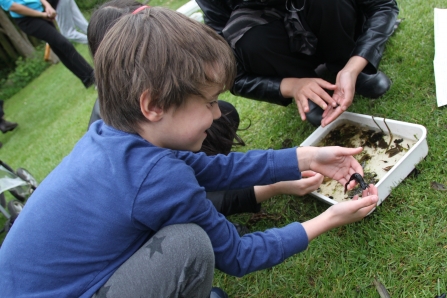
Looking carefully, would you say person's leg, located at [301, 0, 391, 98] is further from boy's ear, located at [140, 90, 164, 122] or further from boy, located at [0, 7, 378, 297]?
boy's ear, located at [140, 90, 164, 122]

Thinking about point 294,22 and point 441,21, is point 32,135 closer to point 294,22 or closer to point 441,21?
point 294,22

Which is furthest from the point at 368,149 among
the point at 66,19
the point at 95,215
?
the point at 66,19

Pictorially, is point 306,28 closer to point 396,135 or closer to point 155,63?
point 396,135

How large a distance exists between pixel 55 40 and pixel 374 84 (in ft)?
12.6

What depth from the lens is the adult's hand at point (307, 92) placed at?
5.08 feet

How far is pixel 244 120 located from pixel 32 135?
3977 mm

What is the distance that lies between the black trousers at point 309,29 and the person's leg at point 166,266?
104cm

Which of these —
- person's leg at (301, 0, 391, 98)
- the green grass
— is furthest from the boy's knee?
person's leg at (301, 0, 391, 98)

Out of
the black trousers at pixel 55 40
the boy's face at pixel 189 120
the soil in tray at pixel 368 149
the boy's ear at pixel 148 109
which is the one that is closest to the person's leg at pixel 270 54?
the soil in tray at pixel 368 149

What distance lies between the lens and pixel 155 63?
3.24 ft

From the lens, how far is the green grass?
1.16 meters

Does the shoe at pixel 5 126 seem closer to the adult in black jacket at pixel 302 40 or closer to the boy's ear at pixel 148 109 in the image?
the adult in black jacket at pixel 302 40

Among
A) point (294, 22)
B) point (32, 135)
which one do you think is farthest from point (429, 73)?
point (32, 135)

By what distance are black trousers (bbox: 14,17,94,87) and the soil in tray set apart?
3784mm
